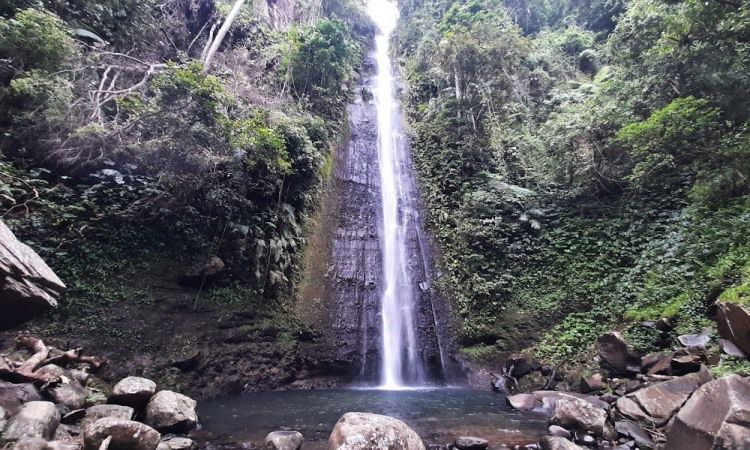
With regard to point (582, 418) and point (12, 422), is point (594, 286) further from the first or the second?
point (12, 422)

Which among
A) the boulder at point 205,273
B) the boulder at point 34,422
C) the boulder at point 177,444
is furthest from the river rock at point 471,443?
the boulder at point 205,273

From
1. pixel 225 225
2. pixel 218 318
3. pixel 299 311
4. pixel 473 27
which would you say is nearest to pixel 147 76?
pixel 225 225

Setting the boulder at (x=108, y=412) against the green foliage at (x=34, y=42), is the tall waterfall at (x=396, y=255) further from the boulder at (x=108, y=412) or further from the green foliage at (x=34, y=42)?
the green foliage at (x=34, y=42)

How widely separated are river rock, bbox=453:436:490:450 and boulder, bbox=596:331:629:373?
151 inches

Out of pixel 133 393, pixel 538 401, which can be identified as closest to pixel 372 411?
pixel 538 401

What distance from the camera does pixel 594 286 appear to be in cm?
1050

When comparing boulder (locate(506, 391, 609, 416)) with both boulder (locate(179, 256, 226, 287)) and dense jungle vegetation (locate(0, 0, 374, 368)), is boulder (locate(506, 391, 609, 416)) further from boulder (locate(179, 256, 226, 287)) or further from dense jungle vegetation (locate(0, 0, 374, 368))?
boulder (locate(179, 256, 226, 287))

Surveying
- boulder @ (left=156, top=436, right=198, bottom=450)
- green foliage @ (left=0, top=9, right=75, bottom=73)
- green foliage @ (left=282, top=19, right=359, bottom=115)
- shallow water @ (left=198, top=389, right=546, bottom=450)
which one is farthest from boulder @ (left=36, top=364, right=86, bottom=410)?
green foliage @ (left=282, top=19, right=359, bottom=115)

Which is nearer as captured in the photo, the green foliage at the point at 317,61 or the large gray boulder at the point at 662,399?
the large gray boulder at the point at 662,399

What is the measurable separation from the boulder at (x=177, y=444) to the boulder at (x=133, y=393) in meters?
0.85

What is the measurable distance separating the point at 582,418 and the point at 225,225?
8.72 m

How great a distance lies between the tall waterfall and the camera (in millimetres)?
11461

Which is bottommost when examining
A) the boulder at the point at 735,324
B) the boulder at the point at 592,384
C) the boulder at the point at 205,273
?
the boulder at the point at 592,384

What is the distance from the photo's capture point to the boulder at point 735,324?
19.3ft
